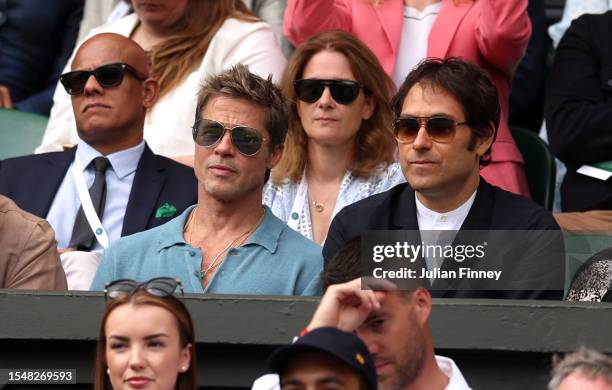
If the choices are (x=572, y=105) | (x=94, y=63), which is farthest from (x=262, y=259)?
(x=572, y=105)

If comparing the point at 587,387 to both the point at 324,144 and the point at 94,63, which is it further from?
the point at 94,63

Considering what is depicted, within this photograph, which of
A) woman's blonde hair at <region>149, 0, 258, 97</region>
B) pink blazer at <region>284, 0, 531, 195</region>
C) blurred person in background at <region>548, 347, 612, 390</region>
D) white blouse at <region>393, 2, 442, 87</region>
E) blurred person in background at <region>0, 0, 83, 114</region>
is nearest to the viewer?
blurred person in background at <region>548, 347, 612, 390</region>

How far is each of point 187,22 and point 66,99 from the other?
82cm

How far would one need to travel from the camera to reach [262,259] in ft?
19.2

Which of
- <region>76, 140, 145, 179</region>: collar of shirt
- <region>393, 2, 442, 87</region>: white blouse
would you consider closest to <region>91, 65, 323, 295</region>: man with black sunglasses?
<region>76, 140, 145, 179</region>: collar of shirt

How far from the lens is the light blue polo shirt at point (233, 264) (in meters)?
5.81

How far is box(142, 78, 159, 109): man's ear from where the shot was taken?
23.3 feet

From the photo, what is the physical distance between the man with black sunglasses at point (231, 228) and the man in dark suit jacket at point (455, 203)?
21cm

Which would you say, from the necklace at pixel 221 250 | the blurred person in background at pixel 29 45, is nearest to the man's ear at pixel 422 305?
the necklace at pixel 221 250

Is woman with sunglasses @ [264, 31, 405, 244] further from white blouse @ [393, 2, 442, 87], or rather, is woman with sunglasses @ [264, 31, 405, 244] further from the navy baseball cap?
the navy baseball cap

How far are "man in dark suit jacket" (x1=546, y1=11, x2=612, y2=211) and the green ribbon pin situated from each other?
180 centimetres

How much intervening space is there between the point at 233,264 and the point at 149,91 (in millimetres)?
1518

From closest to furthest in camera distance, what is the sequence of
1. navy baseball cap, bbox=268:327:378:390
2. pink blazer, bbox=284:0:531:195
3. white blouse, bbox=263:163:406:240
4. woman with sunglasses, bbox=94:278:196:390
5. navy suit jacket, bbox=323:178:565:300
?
navy baseball cap, bbox=268:327:378:390 < woman with sunglasses, bbox=94:278:196:390 < navy suit jacket, bbox=323:178:565:300 < white blouse, bbox=263:163:406:240 < pink blazer, bbox=284:0:531:195

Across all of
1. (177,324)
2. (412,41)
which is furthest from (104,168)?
(177,324)
